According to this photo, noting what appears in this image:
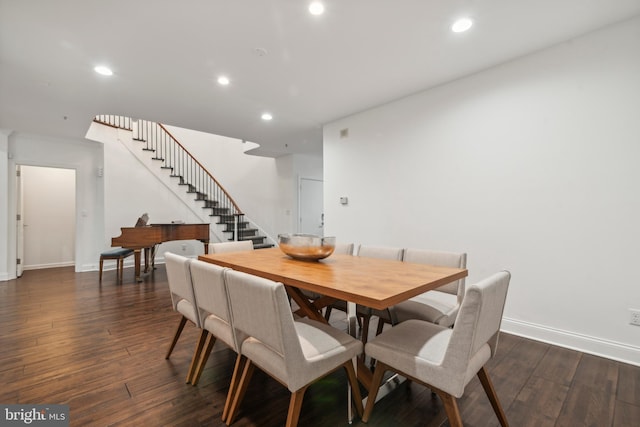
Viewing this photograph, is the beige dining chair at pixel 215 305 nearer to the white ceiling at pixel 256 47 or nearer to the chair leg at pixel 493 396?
the chair leg at pixel 493 396

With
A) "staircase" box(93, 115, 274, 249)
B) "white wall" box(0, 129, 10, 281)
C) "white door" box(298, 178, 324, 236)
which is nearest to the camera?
"white wall" box(0, 129, 10, 281)

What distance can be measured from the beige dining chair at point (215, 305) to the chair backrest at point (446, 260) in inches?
56.6

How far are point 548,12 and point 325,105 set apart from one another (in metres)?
2.38

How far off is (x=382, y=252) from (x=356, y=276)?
941mm

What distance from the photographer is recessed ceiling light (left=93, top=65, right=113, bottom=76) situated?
2.77 m

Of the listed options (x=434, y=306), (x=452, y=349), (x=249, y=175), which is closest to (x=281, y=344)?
(x=452, y=349)

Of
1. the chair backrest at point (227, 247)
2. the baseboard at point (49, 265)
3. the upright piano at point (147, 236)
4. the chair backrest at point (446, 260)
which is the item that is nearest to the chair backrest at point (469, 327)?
the chair backrest at point (446, 260)

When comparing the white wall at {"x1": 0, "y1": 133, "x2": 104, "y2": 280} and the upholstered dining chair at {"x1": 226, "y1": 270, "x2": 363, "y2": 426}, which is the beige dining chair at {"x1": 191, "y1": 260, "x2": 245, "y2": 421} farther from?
the white wall at {"x1": 0, "y1": 133, "x2": 104, "y2": 280}

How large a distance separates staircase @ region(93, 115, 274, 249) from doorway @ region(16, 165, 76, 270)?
5.69 ft

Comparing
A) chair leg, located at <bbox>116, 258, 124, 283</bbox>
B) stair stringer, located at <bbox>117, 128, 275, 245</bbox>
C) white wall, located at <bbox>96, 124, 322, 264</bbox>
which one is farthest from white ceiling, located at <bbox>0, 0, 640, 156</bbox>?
chair leg, located at <bbox>116, 258, 124, 283</bbox>

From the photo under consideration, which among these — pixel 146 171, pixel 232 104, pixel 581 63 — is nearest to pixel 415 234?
pixel 581 63

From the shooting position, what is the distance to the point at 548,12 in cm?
209

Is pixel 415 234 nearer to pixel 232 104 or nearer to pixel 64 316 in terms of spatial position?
pixel 232 104

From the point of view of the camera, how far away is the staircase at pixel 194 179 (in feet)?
21.8
